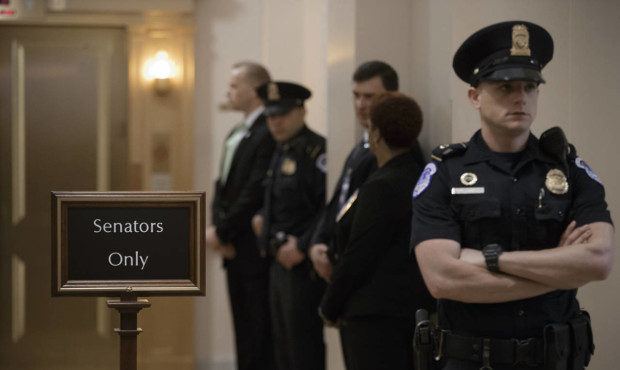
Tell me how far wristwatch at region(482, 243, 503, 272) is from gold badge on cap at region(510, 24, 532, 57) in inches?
19.8

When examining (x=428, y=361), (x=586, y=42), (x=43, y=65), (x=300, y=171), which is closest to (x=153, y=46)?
(x=43, y=65)

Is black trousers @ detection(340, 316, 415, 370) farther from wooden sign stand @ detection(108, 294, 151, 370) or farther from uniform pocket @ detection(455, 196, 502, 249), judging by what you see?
wooden sign stand @ detection(108, 294, 151, 370)

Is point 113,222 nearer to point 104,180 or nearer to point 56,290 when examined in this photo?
point 56,290

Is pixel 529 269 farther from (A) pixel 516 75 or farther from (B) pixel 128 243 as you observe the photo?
(B) pixel 128 243

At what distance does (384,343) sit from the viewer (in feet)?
9.85

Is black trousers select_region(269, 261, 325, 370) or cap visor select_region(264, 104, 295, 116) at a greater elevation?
cap visor select_region(264, 104, 295, 116)

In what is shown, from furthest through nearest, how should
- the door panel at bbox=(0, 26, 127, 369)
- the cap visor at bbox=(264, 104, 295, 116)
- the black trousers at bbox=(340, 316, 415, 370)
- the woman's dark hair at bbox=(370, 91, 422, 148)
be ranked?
the door panel at bbox=(0, 26, 127, 369)
the cap visor at bbox=(264, 104, 295, 116)
the woman's dark hair at bbox=(370, 91, 422, 148)
the black trousers at bbox=(340, 316, 415, 370)

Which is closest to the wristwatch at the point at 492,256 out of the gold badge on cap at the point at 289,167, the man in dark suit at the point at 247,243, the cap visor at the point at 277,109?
the gold badge on cap at the point at 289,167

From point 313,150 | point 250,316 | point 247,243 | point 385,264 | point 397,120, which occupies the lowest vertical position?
point 250,316

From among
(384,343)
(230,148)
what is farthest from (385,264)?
(230,148)

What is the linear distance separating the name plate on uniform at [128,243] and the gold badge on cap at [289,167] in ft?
8.59

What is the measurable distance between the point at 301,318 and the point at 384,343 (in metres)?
1.30

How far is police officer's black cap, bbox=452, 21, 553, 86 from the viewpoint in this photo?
235 centimetres

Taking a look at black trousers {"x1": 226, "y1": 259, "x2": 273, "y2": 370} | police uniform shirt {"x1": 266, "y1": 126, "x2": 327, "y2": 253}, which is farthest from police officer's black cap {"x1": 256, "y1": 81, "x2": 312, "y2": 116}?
black trousers {"x1": 226, "y1": 259, "x2": 273, "y2": 370}
